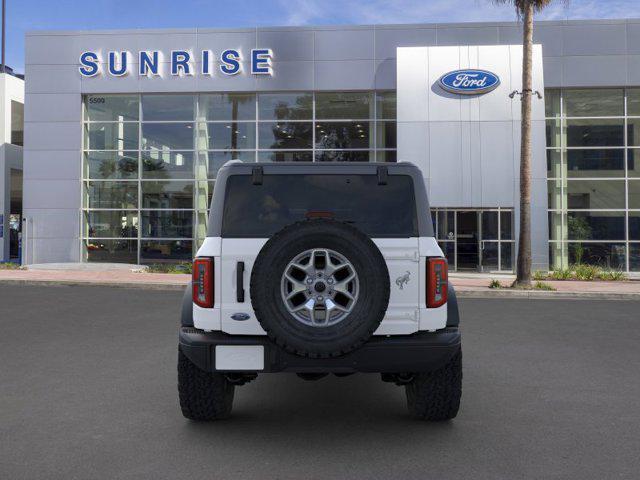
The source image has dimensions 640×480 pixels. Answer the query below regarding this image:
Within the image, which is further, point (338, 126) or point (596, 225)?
point (338, 126)

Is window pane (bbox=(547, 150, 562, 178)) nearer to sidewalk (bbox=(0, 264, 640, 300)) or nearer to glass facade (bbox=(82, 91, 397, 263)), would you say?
sidewalk (bbox=(0, 264, 640, 300))

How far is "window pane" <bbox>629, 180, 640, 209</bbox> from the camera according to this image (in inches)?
960

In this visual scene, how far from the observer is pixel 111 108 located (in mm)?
26703

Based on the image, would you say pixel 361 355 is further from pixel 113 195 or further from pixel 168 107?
pixel 113 195

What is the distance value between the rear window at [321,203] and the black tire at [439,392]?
3.63 ft

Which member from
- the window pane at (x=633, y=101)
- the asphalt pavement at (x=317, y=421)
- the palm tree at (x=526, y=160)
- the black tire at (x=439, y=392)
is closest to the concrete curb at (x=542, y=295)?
the palm tree at (x=526, y=160)

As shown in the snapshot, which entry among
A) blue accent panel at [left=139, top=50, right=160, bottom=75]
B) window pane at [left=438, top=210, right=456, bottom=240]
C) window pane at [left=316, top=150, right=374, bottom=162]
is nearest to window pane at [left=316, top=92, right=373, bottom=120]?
window pane at [left=316, top=150, right=374, bottom=162]

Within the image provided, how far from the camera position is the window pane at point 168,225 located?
2611 centimetres

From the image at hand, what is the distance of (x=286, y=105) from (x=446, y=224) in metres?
8.47

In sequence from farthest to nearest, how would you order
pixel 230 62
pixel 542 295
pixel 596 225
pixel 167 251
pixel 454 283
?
pixel 167 251
pixel 230 62
pixel 596 225
pixel 454 283
pixel 542 295

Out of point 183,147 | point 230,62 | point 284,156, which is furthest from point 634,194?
point 183,147

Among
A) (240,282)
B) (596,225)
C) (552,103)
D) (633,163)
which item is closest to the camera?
(240,282)

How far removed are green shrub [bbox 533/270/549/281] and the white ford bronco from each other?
16.8m

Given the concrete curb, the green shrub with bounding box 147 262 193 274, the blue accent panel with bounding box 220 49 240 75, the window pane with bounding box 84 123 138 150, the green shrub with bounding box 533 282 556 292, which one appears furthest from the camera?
the window pane with bounding box 84 123 138 150
